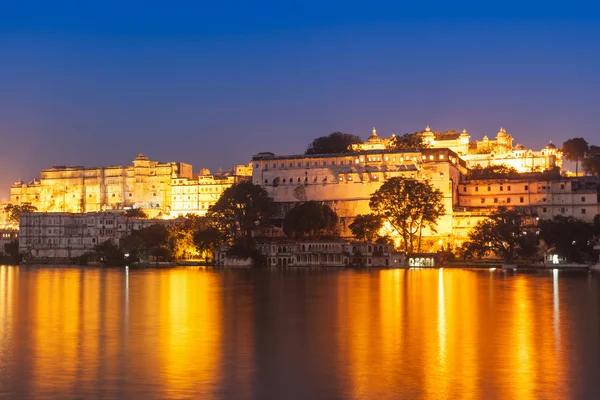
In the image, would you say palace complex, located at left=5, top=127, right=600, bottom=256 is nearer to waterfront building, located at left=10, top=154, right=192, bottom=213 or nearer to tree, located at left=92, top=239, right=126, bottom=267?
waterfront building, located at left=10, top=154, right=192, bottom=213

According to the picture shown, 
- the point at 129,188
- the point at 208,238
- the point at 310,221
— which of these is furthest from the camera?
the point at 129,188

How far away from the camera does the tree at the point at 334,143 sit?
102m

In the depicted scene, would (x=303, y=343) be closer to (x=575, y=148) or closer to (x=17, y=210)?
(x=575, y=148)

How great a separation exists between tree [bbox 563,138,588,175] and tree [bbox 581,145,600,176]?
2.52 ft

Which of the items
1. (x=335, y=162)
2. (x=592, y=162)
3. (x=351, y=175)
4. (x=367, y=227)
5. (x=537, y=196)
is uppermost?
(x=592, y=162)

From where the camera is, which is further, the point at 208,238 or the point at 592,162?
the point at 592,162

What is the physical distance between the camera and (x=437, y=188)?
79.1m

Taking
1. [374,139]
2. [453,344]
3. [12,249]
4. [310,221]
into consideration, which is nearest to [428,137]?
[374,139]

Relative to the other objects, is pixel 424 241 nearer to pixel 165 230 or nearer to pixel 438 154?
pixel 438 154

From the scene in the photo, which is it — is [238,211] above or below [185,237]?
above

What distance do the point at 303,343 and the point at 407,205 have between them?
164ft

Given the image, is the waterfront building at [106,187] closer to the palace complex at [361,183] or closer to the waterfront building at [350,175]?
the palace complex at [361,183]

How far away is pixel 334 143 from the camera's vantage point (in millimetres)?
103312

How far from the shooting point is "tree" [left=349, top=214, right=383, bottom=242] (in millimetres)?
74188
